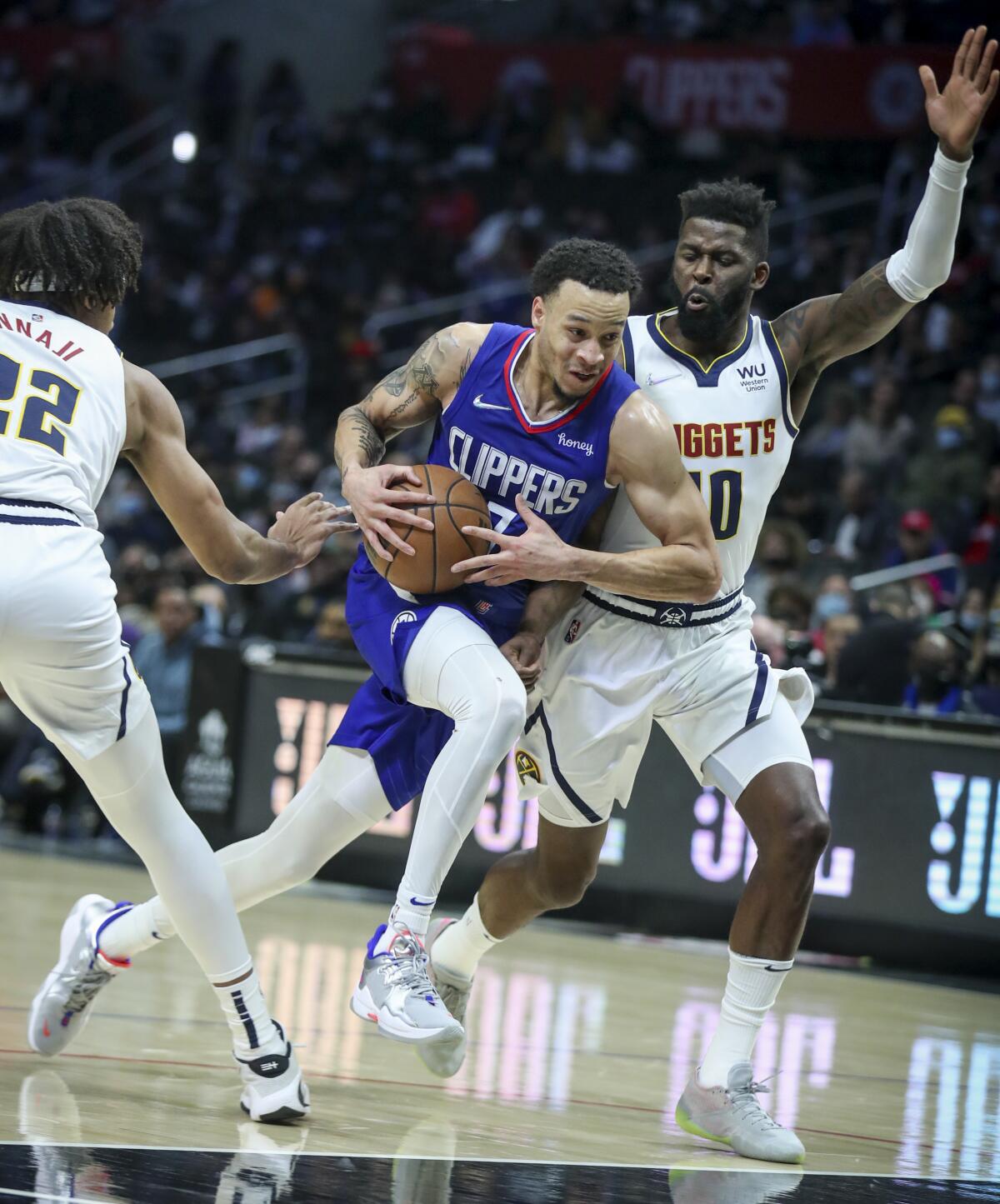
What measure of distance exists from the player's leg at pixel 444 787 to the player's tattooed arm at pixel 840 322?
4.44ft

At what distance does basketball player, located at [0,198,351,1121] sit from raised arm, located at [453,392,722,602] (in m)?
0.61

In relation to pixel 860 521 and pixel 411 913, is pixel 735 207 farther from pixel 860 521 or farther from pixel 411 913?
pixel 860 521

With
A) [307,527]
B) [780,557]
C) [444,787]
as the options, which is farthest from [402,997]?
[780,557]

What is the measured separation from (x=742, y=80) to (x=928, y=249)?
13799 millimetres

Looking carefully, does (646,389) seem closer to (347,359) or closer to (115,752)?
(115,752)

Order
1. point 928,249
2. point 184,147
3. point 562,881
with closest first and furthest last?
1. point 928,249
2. point 562,881
3. point 184,147

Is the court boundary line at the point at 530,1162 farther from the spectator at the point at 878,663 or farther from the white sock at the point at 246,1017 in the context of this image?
the spectator at the point at 878,663

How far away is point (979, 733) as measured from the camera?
838 centimetres

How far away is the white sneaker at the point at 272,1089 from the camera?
13.4ft

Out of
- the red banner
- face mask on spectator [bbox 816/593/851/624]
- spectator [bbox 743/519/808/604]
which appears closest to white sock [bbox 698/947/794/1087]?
face mask on spectator [bbox 816/593/851/624]

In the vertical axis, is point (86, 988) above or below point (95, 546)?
below

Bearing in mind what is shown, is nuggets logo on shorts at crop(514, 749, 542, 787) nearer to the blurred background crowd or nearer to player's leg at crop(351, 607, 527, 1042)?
player's leg at crop(351, 607, 527, 1042)

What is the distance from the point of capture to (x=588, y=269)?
4.37 meters

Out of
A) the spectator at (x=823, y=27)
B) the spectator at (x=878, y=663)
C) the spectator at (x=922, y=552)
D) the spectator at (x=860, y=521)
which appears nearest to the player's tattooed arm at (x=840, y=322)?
the spectator at (x=878, y=663)
